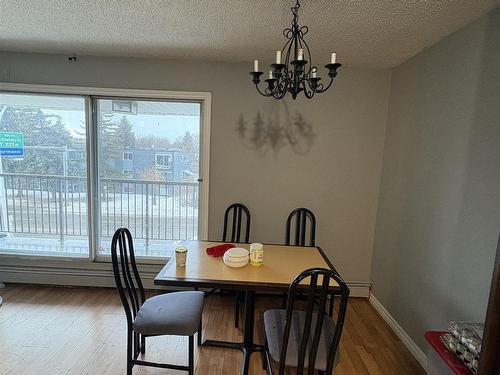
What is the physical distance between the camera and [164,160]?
314 cm

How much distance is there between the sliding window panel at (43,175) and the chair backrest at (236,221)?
5.08 ft

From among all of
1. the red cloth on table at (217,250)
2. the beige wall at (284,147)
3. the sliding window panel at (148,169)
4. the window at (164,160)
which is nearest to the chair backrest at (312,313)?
the red cloth on table at (217,250)

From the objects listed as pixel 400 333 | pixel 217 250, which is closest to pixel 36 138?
pixel 217 250

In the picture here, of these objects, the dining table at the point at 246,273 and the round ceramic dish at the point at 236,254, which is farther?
the round ceramic dish at the point at 236,254

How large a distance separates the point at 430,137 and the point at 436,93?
325mm

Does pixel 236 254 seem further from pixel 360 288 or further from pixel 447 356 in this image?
pixel 360 288

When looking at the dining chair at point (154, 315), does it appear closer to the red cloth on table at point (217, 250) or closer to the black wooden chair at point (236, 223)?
the red cloth on table at point (217, 250)

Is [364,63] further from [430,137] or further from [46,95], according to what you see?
[46,95]

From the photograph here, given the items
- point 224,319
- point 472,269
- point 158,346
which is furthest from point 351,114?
point 158,346

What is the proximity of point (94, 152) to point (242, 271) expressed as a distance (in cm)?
216

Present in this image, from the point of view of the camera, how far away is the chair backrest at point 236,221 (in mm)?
2979

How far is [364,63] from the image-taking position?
110 inches

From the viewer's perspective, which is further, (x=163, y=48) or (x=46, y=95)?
(x=46, y=95)

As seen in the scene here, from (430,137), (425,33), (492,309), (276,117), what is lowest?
(492,309)
